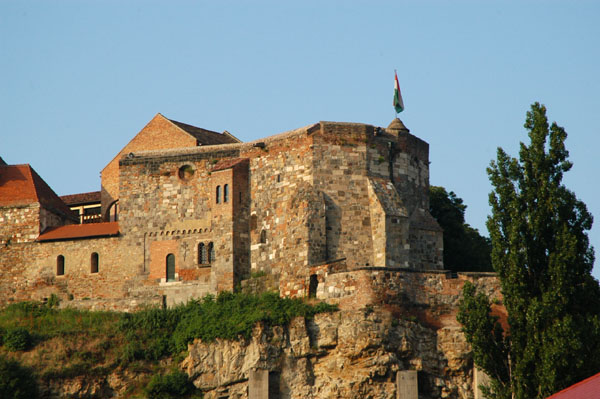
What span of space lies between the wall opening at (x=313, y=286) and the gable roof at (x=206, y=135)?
1354 cm

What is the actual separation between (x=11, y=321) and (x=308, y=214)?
52.8 feet

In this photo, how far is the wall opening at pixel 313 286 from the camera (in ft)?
206

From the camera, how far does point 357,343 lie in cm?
5997

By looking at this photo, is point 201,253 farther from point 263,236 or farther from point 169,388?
point 169,388

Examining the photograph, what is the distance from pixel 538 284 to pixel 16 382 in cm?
2448

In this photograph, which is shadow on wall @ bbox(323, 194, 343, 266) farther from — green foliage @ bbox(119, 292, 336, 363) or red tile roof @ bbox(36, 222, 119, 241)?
red tile roof @ bbox(36, 222, 119, 241)

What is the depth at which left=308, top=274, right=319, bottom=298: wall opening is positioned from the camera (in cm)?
6266

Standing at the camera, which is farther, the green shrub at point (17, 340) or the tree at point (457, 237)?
the tree at point (457, 237)

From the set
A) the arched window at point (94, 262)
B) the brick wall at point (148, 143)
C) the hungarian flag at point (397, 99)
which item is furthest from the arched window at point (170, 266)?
the hungarian flag at point (397, 99)

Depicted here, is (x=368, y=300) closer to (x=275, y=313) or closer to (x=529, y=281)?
(x=275, y=313)

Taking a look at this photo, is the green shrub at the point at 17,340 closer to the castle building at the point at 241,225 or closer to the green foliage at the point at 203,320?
the castle building at the point at 241,225

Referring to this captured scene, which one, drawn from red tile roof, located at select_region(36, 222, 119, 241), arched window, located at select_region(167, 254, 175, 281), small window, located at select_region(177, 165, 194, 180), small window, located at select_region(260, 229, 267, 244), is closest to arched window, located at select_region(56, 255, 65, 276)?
red tile roof, located at select_region(36, 222, 119, 241)

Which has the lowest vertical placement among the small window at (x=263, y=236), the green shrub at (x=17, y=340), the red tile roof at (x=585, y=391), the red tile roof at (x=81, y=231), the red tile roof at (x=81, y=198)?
the red tile roof at (x=585, y=391)

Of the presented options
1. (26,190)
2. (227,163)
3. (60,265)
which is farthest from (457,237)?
(26,190)
